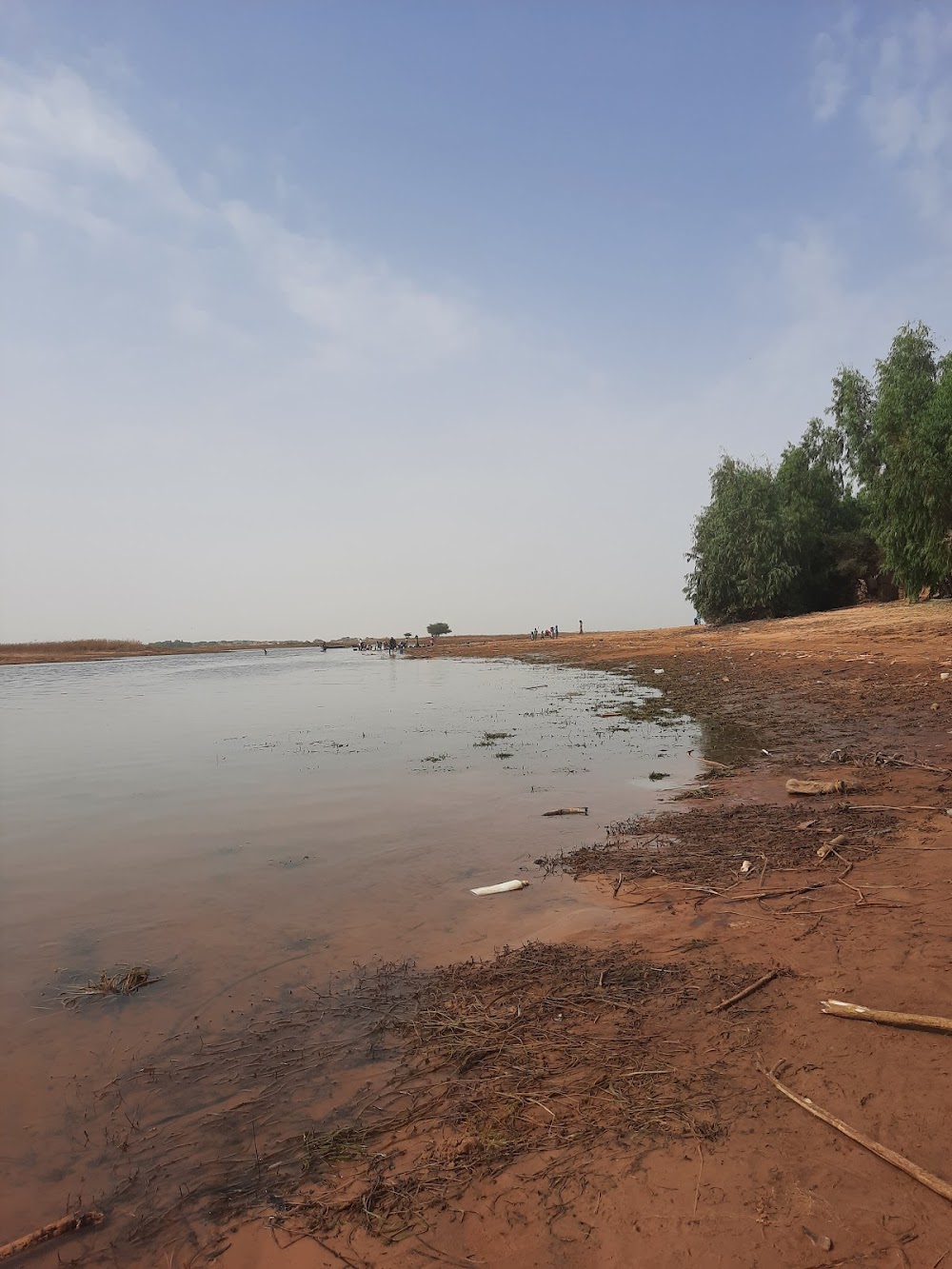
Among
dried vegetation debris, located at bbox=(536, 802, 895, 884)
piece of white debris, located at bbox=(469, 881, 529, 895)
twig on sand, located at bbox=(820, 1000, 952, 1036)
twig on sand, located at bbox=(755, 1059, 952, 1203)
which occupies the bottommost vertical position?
piece of white debris, located at bbox=(469, 881, 529, 895)

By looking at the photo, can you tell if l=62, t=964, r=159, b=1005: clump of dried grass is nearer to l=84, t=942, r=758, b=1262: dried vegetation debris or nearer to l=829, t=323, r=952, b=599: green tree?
l=84, t=942, r=758, b=1262: dried vegetation debris

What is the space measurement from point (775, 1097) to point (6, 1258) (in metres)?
3.15

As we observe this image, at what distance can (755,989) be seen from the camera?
400 centimetres

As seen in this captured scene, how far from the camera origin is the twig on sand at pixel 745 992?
3.83 meters

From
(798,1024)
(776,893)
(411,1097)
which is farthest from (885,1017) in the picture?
(411,1097)

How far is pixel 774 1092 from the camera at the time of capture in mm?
3102

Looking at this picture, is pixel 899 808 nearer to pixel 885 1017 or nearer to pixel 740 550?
pixel 885 1017

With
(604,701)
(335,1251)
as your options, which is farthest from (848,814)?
(604,701)

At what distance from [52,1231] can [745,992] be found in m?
3.43

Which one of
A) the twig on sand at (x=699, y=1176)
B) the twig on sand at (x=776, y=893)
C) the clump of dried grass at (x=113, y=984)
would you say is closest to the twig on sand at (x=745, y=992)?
the twig on sand at (x=699, y=1176)

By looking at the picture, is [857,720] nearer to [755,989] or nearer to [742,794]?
[742,794]

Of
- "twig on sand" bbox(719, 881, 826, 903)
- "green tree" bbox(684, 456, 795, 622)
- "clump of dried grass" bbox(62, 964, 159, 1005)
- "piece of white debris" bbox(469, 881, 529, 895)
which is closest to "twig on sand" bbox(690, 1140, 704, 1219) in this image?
"twig on sand" bbox(719, 881, 826, 903)

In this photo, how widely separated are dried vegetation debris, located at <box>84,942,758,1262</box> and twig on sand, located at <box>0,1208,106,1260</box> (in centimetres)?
10

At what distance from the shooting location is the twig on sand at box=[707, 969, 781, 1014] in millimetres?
3830
